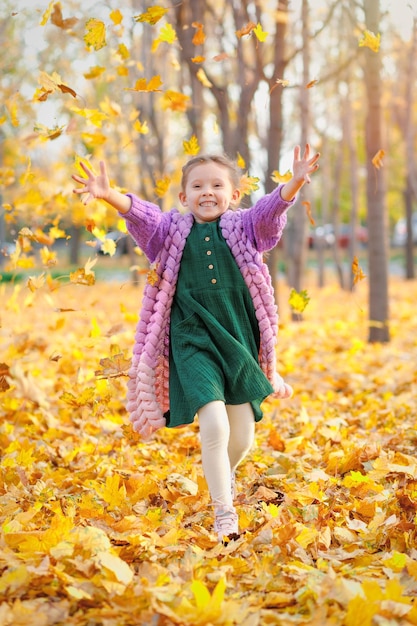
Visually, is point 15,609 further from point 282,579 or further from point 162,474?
point 162,474

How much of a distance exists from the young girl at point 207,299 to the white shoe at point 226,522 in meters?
0.15

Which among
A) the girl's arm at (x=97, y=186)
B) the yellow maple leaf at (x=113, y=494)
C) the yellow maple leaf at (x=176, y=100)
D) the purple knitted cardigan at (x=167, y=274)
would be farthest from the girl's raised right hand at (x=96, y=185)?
the yellow maple leaf at (x=176, y=100)

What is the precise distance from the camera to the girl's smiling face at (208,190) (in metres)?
2.85

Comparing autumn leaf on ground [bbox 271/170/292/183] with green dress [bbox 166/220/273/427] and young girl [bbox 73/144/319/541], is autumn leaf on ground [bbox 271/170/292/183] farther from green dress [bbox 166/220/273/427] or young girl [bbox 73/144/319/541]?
green dress [bbox 166/220/273/427]

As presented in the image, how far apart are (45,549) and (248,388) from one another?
95 centimetres

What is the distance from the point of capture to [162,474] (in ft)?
10.9

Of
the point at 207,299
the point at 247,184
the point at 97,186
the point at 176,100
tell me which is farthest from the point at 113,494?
the point at 176,100

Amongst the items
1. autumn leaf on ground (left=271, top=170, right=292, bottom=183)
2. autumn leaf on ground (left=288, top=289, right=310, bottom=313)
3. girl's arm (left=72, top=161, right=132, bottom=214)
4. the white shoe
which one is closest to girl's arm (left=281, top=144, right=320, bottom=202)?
autumn leaf on ground (left=271, top=170, right=292, bottom=183)

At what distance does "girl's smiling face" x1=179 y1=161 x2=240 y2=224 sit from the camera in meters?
2.85

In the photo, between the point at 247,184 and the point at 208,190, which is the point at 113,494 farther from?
the point at 247,184

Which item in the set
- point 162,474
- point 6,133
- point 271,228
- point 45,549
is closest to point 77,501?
point 162,474

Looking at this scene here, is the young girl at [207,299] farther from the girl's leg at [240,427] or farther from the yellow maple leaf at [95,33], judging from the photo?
the yellow maple leaf at [95,33]

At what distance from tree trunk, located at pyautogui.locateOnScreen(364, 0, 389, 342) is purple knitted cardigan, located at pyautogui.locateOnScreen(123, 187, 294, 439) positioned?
13.5 ft

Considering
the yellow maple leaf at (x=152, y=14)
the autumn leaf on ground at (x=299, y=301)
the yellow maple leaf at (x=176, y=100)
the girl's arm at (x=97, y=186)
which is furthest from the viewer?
the yellow maple leaf at (x=176, y=100)
